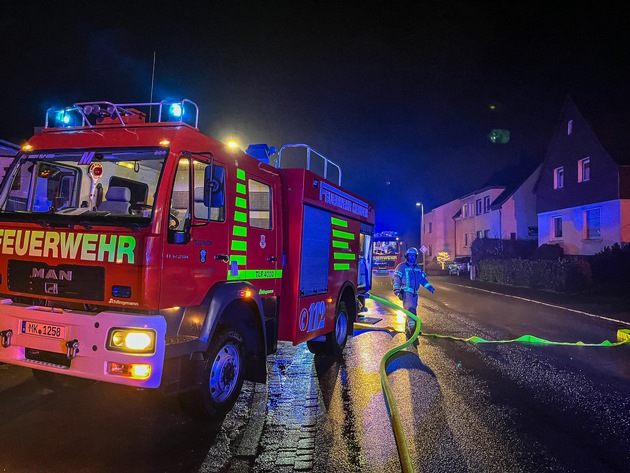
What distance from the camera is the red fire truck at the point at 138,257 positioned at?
3953 mm

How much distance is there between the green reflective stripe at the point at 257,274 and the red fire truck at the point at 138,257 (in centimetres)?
2

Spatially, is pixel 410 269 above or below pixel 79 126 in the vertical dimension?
below

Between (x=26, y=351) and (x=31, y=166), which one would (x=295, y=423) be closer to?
(x=26, y=351)

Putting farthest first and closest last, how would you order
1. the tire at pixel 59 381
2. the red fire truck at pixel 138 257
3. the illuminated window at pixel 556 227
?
1. the illuminated window at pixel 556 227
2. the tire at pixel 59 381
3. the red fire truck at pixel 138 257

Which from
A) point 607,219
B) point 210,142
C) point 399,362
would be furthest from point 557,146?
point 210,142

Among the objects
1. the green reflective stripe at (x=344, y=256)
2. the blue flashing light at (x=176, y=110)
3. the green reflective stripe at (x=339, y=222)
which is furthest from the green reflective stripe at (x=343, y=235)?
the blue flashing light at (x=176, y=110)

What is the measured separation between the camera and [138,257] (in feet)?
12.9

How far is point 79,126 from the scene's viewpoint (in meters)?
5.03

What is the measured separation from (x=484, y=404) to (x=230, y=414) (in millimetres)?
2726

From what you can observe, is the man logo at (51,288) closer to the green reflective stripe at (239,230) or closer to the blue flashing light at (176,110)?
the green reflective stripe at (239,230)

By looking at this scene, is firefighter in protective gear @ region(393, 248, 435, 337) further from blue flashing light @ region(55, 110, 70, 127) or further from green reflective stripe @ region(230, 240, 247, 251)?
blue flashing light @ region(55, 110, 70, 127)

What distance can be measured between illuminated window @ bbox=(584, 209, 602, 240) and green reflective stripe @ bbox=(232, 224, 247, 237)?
78.9ft

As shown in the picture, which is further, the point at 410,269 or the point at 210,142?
the point at 410,269

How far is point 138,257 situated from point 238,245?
1333 millimetres
